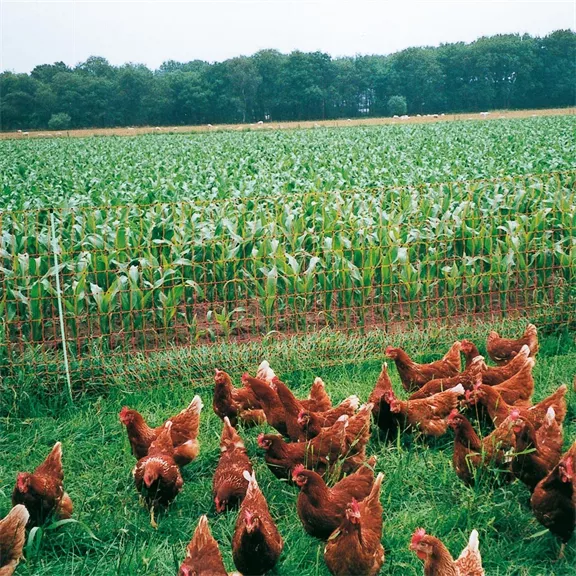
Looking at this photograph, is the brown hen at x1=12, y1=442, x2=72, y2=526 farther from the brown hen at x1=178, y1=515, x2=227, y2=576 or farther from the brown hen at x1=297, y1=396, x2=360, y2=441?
the brown hen at x1=297, y1=396, x2=360, y2=441

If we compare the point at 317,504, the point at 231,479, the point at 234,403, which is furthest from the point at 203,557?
the point at 234,403

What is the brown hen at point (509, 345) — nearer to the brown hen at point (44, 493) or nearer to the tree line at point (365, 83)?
the brown hen at point (44, 493)

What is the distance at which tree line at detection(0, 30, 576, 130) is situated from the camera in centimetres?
5469

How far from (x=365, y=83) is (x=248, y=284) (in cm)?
5254

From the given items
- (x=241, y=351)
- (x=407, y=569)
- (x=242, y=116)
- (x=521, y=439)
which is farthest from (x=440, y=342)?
(x=242, y=116)

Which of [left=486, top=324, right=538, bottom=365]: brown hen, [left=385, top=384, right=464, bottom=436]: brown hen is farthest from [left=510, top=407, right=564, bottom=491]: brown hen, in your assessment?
[left=486, top=324, right=538, bottom=365]: brown hen

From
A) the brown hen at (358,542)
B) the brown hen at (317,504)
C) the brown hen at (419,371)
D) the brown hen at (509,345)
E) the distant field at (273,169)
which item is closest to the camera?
the brown hen at (358,542)

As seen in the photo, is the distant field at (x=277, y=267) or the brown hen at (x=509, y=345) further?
the distant field at (x=277, y=267)

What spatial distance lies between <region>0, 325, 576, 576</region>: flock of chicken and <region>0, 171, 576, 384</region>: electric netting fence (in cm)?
139

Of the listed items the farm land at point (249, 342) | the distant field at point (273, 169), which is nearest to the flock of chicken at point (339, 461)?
the farm land at point (249, 342)

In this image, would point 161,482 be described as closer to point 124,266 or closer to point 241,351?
point 241,351

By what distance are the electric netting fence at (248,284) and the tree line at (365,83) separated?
155 ft

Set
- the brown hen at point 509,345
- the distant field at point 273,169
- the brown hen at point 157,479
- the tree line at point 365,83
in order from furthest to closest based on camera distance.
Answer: the tree line at point 365,83
the distant field at point 273,169
the brown hen at point 509,345
the brown hen at point 157,479

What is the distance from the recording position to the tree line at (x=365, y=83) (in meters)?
54.7
